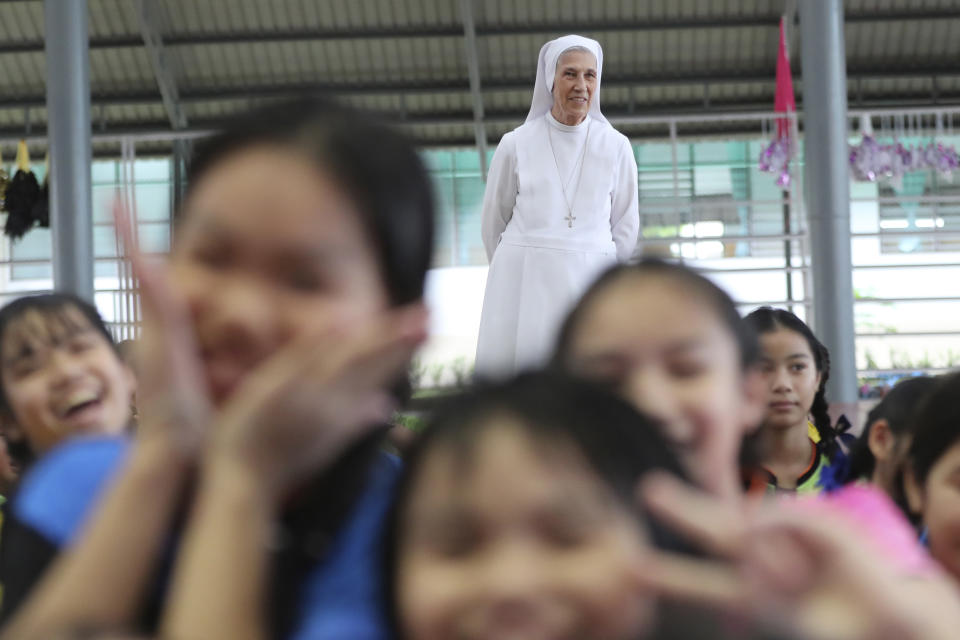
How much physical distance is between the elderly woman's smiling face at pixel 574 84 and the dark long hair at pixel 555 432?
423cm

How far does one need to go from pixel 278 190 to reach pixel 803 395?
2.50 m

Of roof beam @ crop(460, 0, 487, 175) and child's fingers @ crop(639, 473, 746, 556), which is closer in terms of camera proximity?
child's fingers @ crop(639, 473, 746, 556)

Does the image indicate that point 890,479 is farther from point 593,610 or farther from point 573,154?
point 573,154

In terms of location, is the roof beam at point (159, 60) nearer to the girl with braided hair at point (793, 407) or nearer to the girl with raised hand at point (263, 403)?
the girl with braided hair at point (793, 407)

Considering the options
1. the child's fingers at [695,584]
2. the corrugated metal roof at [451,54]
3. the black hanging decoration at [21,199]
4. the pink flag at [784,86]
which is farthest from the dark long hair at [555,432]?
the corrugated metal roof at [451,54]

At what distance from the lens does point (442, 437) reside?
1.02 m

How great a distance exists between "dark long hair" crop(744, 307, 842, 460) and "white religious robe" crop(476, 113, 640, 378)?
4.50 feet

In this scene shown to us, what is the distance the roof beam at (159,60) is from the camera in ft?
40.8

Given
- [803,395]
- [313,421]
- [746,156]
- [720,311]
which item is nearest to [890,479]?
[720,311]

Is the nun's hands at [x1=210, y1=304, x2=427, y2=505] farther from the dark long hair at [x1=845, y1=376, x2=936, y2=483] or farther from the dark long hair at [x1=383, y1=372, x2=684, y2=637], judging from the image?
the dark long hair at [x1=845, y1=376, x2=936, y2=483]

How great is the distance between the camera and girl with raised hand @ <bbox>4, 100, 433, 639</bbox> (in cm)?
93

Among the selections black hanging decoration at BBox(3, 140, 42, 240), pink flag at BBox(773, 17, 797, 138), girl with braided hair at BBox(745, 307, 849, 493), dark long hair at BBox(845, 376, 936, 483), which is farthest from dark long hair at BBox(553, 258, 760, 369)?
black hanging decoration at BBox(3, 140, 42, 240)

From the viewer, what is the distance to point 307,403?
910 millimetres

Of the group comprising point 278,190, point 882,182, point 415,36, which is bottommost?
point 278,190
